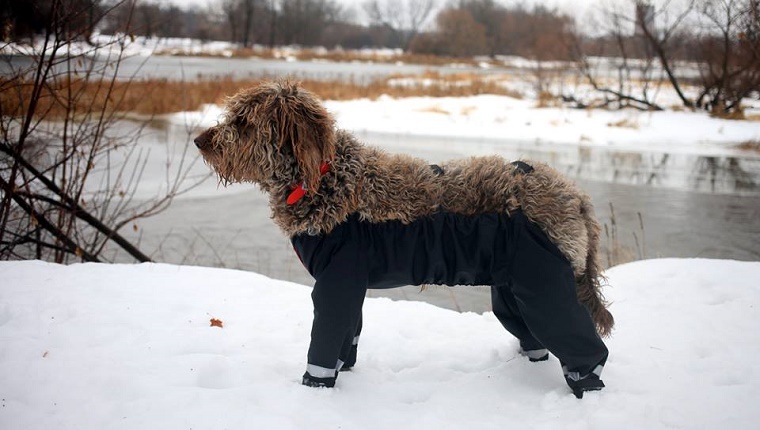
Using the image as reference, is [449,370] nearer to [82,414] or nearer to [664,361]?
[664,361]

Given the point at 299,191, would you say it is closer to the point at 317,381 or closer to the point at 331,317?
the point at 331,317

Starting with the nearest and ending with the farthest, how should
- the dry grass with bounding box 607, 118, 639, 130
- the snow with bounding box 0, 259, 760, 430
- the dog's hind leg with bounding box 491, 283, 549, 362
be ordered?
1. the snow with bounding box 0, 259, 760, 430
2. the dog's hind leg with bounding box 491, 283, 549, 362
3. the dry grass with bounding box 607, 118, 639, 130

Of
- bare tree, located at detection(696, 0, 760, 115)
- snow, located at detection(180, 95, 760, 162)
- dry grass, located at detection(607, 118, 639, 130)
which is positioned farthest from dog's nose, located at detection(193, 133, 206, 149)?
bare tree, located at detection(696, 0, 760, 115)

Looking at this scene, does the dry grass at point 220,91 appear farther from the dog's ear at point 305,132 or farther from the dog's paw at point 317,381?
the dog's paw at point 317,381

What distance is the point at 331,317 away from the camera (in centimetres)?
289

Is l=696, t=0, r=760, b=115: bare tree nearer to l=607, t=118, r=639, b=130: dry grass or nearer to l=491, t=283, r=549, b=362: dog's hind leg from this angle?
l=607, t=118, r=639, b=130: dry grass

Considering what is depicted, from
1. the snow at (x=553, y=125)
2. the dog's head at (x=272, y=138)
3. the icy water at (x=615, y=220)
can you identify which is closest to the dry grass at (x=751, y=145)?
the snow at (x=553, y=125)

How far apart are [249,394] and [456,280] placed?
1.23 meters

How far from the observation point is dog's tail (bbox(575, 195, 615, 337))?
318 centimetres

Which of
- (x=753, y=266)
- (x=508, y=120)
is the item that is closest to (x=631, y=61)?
(x=508, y=120)

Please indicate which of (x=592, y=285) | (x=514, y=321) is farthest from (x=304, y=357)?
(x=592, y=285)

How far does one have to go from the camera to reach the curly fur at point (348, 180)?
2959 mm

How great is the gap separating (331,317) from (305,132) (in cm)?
93

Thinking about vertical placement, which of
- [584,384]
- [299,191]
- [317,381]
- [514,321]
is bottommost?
[317,381]
